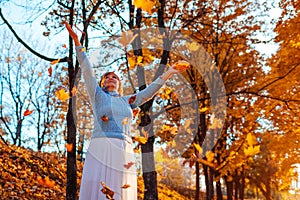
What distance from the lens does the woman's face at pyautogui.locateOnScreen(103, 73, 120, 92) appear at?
366 cm

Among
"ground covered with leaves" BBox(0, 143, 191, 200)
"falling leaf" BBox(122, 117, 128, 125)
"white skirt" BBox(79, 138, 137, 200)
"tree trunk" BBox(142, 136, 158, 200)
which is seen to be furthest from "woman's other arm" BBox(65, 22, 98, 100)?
"tree trunk" BBox(142, 136, 158, 200)

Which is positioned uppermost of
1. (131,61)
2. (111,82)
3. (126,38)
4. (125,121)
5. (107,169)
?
(126,38)

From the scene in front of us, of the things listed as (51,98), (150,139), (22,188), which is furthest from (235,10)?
(51,98)

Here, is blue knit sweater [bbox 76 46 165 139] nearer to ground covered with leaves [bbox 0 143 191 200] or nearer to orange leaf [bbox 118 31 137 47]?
ground covered with leaves [bbox 0 143 191 200]

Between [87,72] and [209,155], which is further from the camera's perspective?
[209,155]

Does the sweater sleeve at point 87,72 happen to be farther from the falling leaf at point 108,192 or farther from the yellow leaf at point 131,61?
the yellow leaf at point 131,61

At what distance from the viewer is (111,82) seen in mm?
3664

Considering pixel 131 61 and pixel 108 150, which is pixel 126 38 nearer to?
pixel 131 61

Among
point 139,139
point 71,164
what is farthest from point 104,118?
point 139,139

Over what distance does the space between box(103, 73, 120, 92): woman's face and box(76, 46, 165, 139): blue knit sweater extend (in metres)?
0.08

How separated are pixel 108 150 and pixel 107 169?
19cm

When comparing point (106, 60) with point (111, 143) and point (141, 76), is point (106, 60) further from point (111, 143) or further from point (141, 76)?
point (111, 143)

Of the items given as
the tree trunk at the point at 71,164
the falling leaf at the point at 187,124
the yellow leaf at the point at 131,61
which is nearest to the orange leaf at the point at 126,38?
the yellow leaf at the point at 131,61

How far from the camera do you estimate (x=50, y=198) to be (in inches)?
288
